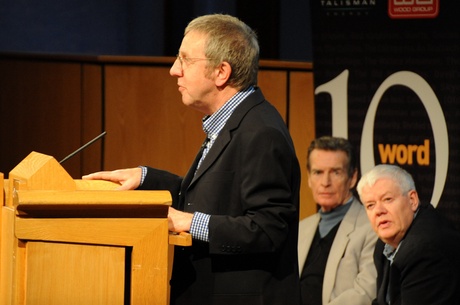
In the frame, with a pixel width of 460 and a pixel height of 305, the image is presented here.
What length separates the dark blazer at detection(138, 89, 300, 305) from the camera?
2.41 metres

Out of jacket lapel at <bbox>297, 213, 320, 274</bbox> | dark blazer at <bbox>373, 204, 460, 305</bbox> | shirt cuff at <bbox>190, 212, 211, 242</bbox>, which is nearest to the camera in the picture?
shirt cuff at <bbox>190, 212, 211, 242</bbox>

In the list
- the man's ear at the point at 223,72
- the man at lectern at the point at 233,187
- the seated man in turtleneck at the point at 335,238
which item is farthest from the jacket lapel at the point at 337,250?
the man's ear at the point at 223,72

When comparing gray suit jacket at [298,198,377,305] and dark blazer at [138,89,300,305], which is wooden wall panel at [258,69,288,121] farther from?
dark blazer at [138,89,300,305]

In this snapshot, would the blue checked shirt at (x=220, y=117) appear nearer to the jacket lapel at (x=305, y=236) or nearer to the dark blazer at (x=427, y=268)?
the dark blazer at (x=427, y=268)

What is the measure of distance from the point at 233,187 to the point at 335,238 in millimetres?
2437

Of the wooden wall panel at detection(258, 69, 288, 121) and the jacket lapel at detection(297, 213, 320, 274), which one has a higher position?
the wooden wall panel at detection(258, 69, 288, 121)

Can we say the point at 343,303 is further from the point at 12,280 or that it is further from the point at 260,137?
the point at 12,280

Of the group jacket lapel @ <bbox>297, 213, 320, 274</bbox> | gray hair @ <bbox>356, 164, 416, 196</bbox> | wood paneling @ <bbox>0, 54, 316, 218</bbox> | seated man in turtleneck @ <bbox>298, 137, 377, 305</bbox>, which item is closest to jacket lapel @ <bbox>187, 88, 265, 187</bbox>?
gray hair @ <bbox>356, 164, 416, 196</bbox>

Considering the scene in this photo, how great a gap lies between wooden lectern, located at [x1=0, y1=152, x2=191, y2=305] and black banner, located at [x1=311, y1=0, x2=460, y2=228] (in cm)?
313

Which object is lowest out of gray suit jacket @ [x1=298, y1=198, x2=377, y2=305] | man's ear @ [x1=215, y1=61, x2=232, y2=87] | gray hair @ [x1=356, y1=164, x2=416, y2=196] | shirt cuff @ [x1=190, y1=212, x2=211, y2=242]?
gray suit jacket @ [x1=298, y1=198, x2=377, y2=305]

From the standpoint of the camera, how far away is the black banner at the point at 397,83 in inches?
198

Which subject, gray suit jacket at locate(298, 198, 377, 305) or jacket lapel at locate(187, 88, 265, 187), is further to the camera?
gray suit jacket at locate(298, 198, 377, 305)

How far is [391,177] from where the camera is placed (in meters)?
4.16

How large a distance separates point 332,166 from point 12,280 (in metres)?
3.14
